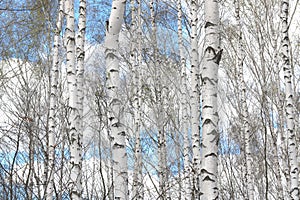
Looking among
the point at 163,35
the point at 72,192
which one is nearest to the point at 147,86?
the point at 163,35

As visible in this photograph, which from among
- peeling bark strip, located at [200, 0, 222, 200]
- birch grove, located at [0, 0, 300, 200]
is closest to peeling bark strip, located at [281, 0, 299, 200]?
birch grove, located at [0, 0, 300, 200]

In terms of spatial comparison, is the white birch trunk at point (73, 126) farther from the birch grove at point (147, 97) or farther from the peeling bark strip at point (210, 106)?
the peeling bark strip at point (210, 106)

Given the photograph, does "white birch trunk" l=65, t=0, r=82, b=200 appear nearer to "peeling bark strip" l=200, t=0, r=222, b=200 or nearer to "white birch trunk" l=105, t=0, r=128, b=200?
"white birch trunk" l=105, t=0, r=128, b=200

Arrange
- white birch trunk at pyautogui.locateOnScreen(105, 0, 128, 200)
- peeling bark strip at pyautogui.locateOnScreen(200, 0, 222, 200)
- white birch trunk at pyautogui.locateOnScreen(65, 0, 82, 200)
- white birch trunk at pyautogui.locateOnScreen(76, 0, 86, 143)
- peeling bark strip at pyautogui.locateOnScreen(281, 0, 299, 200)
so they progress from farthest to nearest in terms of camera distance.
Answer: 1. peeling bark strip at pyautogui.locateOnScreen(281, 0, 299, 200)
2. white birch trunk at pyautogui.locateOnScreen(76, 0, 86, 143)
3. white birch trunk at pyautogui.locateOnScreen(65, 0, 82, 200)
4. white birch trunk at pyautogui.locateOnScreen(105, 0, 128, 200)
5. peeling bark strip at pyautogui.locateOnScreen(200, 0, 222, 200)

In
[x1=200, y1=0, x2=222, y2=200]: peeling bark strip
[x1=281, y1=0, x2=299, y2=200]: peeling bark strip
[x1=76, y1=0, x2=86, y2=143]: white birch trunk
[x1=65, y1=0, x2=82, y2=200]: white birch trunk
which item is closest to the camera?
[x1=200, y1=0, x2=222, y2=200]: peeling bark strip

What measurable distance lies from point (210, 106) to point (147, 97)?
23.0 ft

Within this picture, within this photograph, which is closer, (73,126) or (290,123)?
(73,126)

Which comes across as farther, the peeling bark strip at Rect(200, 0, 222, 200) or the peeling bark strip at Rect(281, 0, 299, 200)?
the peeling bark strip at Rect(281, 0, 299, 200)

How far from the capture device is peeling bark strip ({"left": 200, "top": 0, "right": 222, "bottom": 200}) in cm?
279

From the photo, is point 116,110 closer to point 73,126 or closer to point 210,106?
point 210,106

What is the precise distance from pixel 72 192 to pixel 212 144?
245 centimetres

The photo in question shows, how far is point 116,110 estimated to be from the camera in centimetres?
393

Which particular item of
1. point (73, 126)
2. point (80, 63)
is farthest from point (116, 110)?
point (80, 63)

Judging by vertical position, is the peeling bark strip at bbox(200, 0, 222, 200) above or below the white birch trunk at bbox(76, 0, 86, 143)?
below
